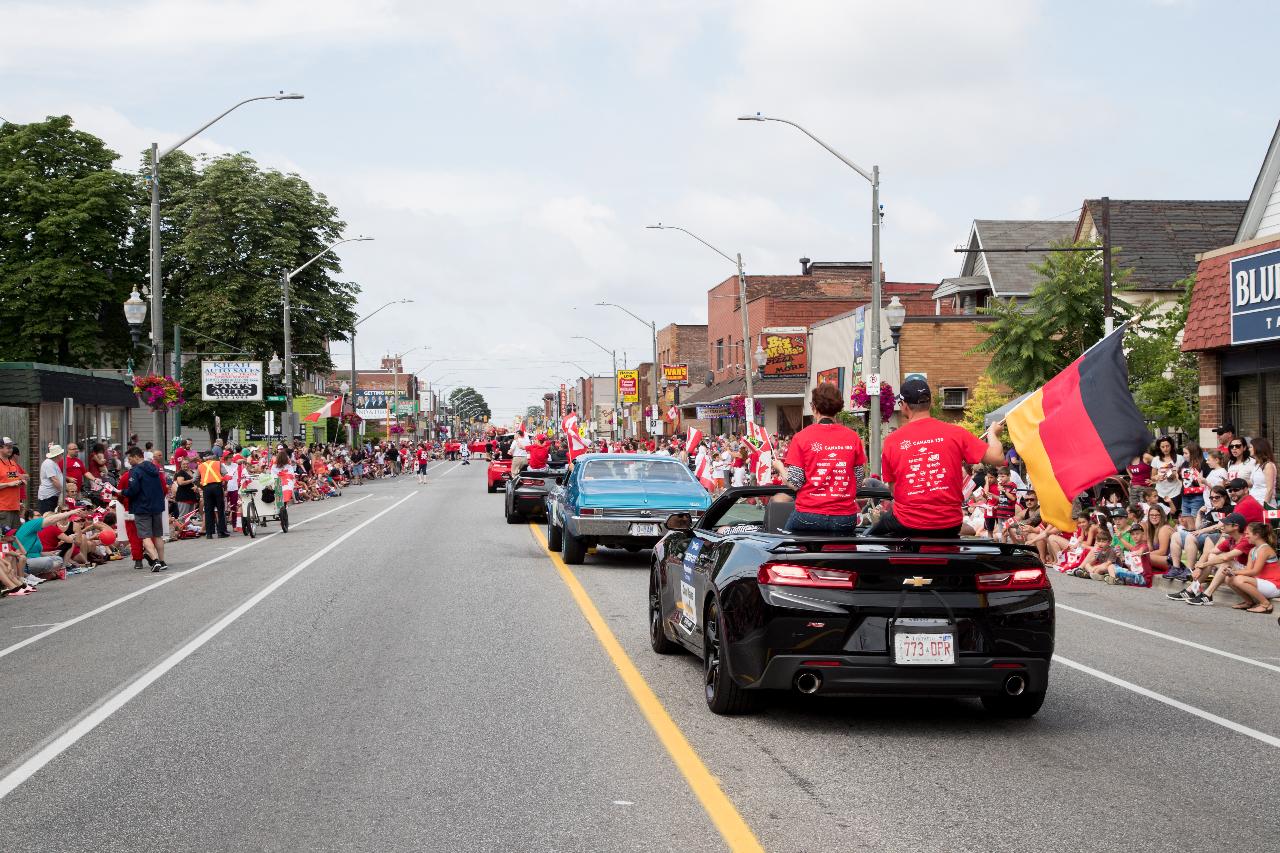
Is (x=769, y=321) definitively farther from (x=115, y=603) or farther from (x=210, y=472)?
(x=115, y=603)

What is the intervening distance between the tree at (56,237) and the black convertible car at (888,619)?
50.6m

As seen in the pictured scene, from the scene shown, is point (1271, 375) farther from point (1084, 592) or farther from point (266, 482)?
point (266, 482)

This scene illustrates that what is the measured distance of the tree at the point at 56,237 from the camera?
52.3 metres

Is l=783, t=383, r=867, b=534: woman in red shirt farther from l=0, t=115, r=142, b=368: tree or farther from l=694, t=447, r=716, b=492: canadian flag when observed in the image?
l=0, t=115, r=142, b=368: tree

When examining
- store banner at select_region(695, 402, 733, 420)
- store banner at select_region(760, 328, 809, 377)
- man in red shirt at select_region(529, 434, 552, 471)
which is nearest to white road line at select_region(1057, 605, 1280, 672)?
man in red shirt at select_region(529, 434, 552, 471)

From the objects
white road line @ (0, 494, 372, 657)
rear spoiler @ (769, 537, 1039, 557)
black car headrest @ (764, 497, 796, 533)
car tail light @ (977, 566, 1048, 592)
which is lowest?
white road line @ (0, 494, 372, 657)

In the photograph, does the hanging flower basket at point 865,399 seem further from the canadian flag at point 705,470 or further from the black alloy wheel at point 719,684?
the black alloy wheel at point 719,684

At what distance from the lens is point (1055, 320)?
32031mm

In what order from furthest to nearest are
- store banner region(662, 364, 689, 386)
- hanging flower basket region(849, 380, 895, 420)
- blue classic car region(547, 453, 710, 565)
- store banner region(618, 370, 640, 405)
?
1. store banner region(618, 370, 640, 405)
2. store banner region(662, 364, 689, 386)
3. hanging flower basket region(849, 380, 895, 420)
4. blue classic car region(547, 453, 710, 565)

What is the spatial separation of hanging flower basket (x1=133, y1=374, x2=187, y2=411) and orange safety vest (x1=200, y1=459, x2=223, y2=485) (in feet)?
16.6

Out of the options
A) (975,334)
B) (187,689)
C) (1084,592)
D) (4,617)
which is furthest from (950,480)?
(975,334)

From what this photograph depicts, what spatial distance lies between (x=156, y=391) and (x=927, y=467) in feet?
81.8

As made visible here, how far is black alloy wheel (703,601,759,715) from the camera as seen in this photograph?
788cm

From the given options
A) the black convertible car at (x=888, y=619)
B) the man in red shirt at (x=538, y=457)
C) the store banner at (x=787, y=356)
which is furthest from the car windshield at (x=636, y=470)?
the store banner at (x=787, y=356)
